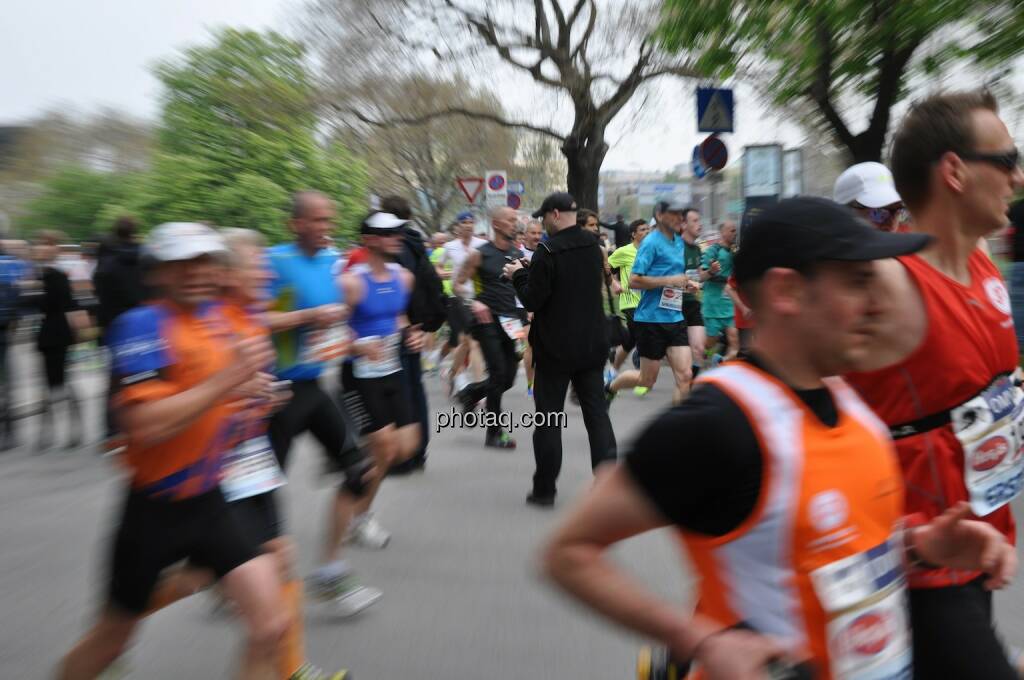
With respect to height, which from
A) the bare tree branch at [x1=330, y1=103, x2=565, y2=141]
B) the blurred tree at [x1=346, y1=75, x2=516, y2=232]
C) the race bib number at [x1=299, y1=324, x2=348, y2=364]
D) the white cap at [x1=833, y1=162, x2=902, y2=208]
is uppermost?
the blurred tree at [x1=346, y1=75, x2=516, y2=232]

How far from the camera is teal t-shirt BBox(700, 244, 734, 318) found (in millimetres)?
9969

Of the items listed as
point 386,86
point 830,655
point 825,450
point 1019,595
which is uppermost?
point 386,86

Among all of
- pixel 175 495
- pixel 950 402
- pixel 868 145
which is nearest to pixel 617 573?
pixel 950 402

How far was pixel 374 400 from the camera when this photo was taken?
4781mm

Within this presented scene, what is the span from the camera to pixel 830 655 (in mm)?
1496

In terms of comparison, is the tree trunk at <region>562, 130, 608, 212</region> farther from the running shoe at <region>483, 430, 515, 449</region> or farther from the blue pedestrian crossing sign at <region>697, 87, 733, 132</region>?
the running shoe at <region>483, 430, 515, 449</region>

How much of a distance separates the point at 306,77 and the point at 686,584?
22.2 m

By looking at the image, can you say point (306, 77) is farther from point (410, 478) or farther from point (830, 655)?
point (830, 655)

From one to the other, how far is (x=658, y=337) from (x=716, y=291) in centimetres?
245

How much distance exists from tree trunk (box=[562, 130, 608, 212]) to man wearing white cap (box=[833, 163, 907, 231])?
59.9 feet

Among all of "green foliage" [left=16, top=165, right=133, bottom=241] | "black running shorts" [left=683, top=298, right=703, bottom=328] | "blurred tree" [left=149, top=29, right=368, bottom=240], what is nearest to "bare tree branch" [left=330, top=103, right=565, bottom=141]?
"blurred tree" [left=149, top=29, right=368, bottom=240]

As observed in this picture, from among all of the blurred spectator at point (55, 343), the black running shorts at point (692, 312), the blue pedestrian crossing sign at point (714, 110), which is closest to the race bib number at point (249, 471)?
the blurred spectator at point (55, 343)

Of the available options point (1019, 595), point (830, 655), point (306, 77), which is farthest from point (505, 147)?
point (830, 655)

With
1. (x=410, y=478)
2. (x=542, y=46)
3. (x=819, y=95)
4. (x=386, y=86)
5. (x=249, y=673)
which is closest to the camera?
(x=249, y=673)
